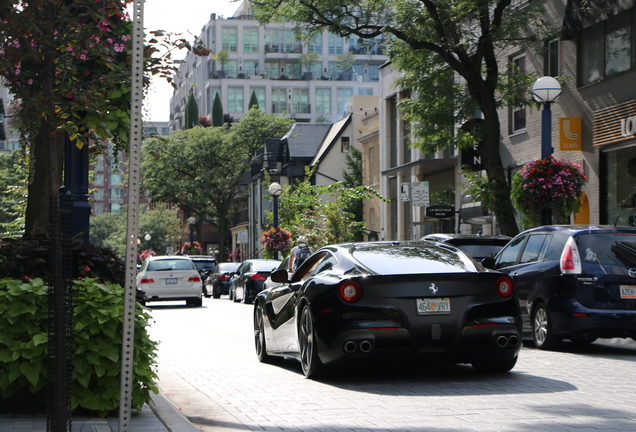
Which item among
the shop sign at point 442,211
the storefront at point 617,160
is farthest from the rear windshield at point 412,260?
the shop sign at point 442,211

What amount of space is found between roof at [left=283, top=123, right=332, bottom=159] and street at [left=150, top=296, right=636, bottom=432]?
56535mm

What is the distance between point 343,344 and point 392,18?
14381 millimetres

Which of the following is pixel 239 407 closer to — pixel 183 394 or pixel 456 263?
pixel 183 394

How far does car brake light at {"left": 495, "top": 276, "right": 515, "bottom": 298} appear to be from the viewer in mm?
10086

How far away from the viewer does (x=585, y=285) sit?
12555 millimetres

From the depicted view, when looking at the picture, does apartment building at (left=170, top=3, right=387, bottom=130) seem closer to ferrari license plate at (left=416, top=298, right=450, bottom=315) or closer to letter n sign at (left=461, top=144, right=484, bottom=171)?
letter n sign at (left=461, top=144, right=484, bottom=171)

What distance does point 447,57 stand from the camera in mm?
22328

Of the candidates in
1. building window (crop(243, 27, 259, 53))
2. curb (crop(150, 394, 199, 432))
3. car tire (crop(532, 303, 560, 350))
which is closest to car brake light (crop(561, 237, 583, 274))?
car tire (crop(532, 303, 560, 350))

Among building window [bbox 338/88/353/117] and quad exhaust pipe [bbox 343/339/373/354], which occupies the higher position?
building window [bbox 338/88/353/117]

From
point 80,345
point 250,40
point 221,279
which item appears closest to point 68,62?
point 80,345

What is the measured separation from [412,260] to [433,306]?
2.38 ft

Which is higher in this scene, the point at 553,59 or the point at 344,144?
the point at 344,144

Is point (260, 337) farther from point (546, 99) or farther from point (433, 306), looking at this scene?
point (546, 99)

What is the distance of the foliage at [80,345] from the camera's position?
24.3ft
